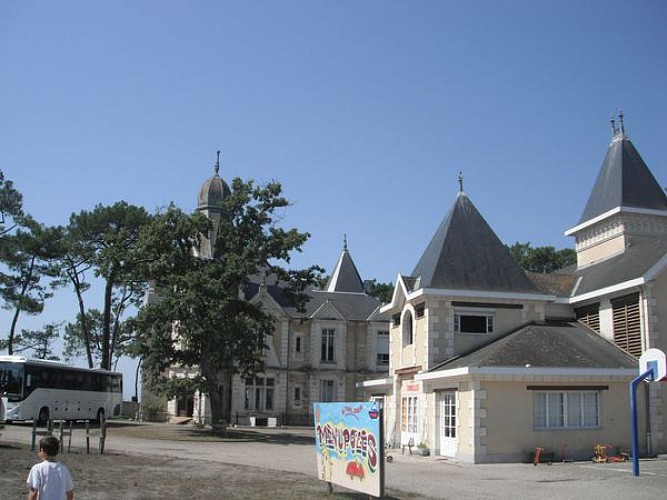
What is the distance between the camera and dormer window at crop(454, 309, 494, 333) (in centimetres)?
2531

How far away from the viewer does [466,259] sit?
1044 inches

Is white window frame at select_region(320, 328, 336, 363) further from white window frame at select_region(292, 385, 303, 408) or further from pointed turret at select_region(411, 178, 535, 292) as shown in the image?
pointed turret at select_region(411, 178, 535, 292)

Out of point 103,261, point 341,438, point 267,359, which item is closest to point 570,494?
point 341,438

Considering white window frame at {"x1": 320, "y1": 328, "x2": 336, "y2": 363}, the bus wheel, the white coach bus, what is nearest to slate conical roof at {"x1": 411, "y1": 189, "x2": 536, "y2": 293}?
the white coach bus

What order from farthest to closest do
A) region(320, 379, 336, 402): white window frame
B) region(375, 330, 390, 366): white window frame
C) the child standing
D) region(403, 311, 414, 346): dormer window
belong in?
1. region(375, 330, 390, 366): white window frame
2. region(320, 379, 336, 402): white window frame
3. region(403, 311, 414, 346): dormer window
4. the child standing

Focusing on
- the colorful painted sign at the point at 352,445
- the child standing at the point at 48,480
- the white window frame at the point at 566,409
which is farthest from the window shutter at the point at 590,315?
the child standing at the point at 48,480

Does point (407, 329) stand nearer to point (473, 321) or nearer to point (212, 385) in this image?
point (473, 321)

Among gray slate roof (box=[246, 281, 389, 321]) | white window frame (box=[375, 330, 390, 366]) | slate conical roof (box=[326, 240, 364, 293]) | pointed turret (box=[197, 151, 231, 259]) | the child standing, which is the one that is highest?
pointed turret (box=[197, 151, 231, 259])

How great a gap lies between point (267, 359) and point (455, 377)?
2288 centimetres

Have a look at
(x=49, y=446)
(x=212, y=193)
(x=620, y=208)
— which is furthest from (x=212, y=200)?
(x=49, y=446)

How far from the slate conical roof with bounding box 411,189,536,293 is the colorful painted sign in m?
12.8

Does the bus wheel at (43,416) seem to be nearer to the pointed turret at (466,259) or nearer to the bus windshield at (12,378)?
the bus windshield at (12,378)

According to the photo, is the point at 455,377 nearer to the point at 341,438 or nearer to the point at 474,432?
the point at 474,432

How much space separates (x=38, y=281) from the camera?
44.1 metres
